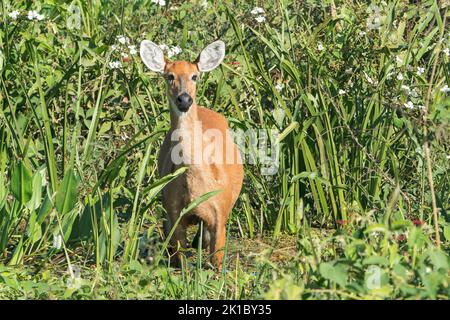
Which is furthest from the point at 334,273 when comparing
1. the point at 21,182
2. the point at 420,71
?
the point at 420,71

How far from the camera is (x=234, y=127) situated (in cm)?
810

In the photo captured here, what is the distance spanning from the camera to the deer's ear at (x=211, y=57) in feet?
24.3

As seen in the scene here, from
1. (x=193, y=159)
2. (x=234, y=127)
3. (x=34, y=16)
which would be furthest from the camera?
(x=34, y=16)

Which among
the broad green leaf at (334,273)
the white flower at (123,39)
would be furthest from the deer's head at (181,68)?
the broad green leaf at (334,273)

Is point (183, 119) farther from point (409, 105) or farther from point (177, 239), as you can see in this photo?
point (409, 105)

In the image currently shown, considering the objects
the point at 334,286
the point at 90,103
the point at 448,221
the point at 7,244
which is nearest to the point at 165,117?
the point at 90,103

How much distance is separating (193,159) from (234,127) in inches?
38.5

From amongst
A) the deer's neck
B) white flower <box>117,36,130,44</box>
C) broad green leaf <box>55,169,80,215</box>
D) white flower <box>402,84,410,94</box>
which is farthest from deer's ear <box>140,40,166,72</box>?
white flower <box>402,84,410,94</box>

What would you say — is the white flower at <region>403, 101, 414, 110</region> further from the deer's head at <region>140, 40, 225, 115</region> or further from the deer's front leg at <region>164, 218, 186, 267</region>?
the deer's front leg at <region>164, 218, 186, 267</region>

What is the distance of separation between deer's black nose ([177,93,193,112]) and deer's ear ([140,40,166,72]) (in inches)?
15.8

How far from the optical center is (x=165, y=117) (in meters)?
8.23

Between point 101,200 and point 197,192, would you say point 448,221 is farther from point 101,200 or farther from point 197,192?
point 101,200

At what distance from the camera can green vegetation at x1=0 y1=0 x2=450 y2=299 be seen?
6508 millimetres

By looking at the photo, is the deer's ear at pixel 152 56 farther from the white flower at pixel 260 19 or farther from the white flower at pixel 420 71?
the white flower at pixel 420 71
